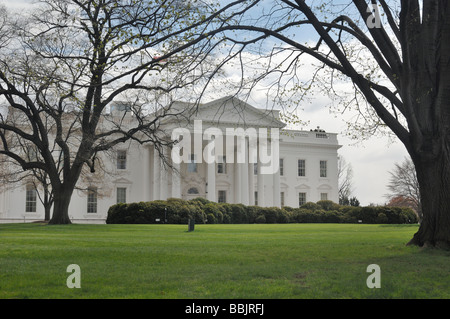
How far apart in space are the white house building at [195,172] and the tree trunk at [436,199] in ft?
99.9

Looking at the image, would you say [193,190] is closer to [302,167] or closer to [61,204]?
[302,167]

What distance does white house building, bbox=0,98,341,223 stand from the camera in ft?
153

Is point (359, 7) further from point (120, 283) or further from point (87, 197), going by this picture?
point (87, 197)

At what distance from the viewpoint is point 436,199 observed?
40.4ft

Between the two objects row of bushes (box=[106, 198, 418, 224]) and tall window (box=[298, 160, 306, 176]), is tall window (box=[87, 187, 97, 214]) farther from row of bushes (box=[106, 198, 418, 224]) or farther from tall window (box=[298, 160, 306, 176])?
tall window (box=[298, 160, 306, 176])

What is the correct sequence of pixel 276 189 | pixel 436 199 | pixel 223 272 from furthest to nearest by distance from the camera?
pixel 276 189 < pixel 436 199 < pixel 223 272

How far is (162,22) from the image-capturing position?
13.1 metres

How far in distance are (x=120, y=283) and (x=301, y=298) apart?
8.86ft

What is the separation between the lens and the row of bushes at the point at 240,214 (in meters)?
33.2

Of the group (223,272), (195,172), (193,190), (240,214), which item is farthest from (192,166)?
(223,272)

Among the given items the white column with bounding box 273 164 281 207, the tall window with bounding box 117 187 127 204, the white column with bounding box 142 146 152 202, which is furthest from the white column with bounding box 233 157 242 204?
the tall window with bounding box 117 187 127 204

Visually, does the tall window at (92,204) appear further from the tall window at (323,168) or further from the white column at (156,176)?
the tall window at (323,168)

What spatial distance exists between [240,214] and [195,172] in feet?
45.4

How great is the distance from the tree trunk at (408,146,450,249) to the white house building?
30.4 metres
